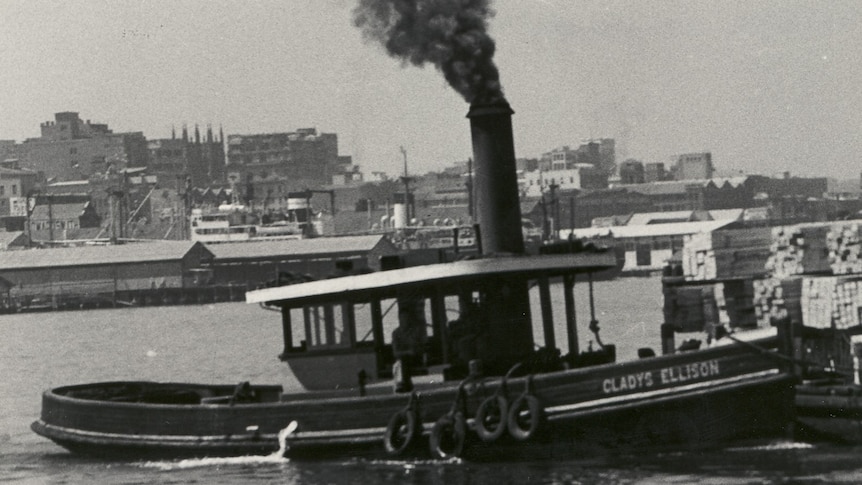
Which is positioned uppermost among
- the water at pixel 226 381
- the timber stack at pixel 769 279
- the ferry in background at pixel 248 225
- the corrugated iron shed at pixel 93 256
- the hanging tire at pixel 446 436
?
the ferry in background at pixel 248 225

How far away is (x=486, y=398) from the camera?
20.1 meters

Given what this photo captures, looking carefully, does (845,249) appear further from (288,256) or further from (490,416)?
(288,256)

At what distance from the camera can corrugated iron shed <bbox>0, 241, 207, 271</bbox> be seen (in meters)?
126

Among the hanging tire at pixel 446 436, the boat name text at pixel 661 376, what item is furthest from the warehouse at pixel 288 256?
Result: the boat name text at pixel 661 376

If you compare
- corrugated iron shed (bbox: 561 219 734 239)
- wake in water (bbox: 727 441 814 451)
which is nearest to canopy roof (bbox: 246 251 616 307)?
wake in water (bbox: 727 441 814 451)

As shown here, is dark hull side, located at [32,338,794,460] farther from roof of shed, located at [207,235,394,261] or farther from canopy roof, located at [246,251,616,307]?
roof of shed, located at [207,235,394,261]

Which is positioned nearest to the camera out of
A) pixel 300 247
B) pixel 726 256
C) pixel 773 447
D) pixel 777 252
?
pixel 773 447

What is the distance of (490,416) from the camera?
20.1 m

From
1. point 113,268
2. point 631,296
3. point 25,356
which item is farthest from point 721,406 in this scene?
point 113,268

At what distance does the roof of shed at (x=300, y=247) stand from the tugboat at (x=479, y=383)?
10359 centimetres

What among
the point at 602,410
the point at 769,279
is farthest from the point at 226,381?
the point at 602,410

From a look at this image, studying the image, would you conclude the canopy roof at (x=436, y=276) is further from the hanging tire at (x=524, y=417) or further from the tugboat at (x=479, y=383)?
the hanging tire at (x=524, y=417)

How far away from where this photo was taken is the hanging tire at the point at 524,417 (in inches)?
776

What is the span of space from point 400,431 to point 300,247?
109245 millimetres
